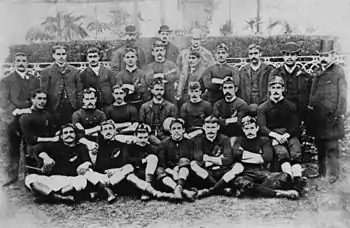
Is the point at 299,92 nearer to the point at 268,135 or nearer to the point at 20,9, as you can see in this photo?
the point at 268,135

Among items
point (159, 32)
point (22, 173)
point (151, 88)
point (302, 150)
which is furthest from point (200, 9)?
point (22, 173)

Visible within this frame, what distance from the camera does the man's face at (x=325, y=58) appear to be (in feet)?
9.86

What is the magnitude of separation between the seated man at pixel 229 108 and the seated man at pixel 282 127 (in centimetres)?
12

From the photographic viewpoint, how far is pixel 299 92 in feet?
9.87

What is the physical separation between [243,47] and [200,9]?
13.4 inches

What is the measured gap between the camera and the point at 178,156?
3008 millimetres


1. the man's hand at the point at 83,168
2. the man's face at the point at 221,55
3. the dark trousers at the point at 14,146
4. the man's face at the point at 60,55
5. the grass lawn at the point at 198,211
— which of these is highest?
the man's face at the point at 60,55

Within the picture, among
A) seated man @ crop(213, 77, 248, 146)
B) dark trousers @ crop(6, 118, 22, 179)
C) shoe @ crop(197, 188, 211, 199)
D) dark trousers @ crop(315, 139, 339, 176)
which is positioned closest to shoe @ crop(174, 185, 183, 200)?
shoe @ crop(197, 188, 211, 199)

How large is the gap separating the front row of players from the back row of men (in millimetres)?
14

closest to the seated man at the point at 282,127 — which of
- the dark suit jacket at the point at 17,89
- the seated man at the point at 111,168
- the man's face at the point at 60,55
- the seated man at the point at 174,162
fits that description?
the seated man at the point at 174,162

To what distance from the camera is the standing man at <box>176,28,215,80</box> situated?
300 centimetres

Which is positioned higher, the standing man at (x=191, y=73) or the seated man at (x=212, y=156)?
the standing man at (x=191, y=73)

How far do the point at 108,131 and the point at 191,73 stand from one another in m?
0.60

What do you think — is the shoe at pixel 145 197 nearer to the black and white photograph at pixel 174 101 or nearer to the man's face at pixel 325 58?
the black and white photograph at pixel 174 101
